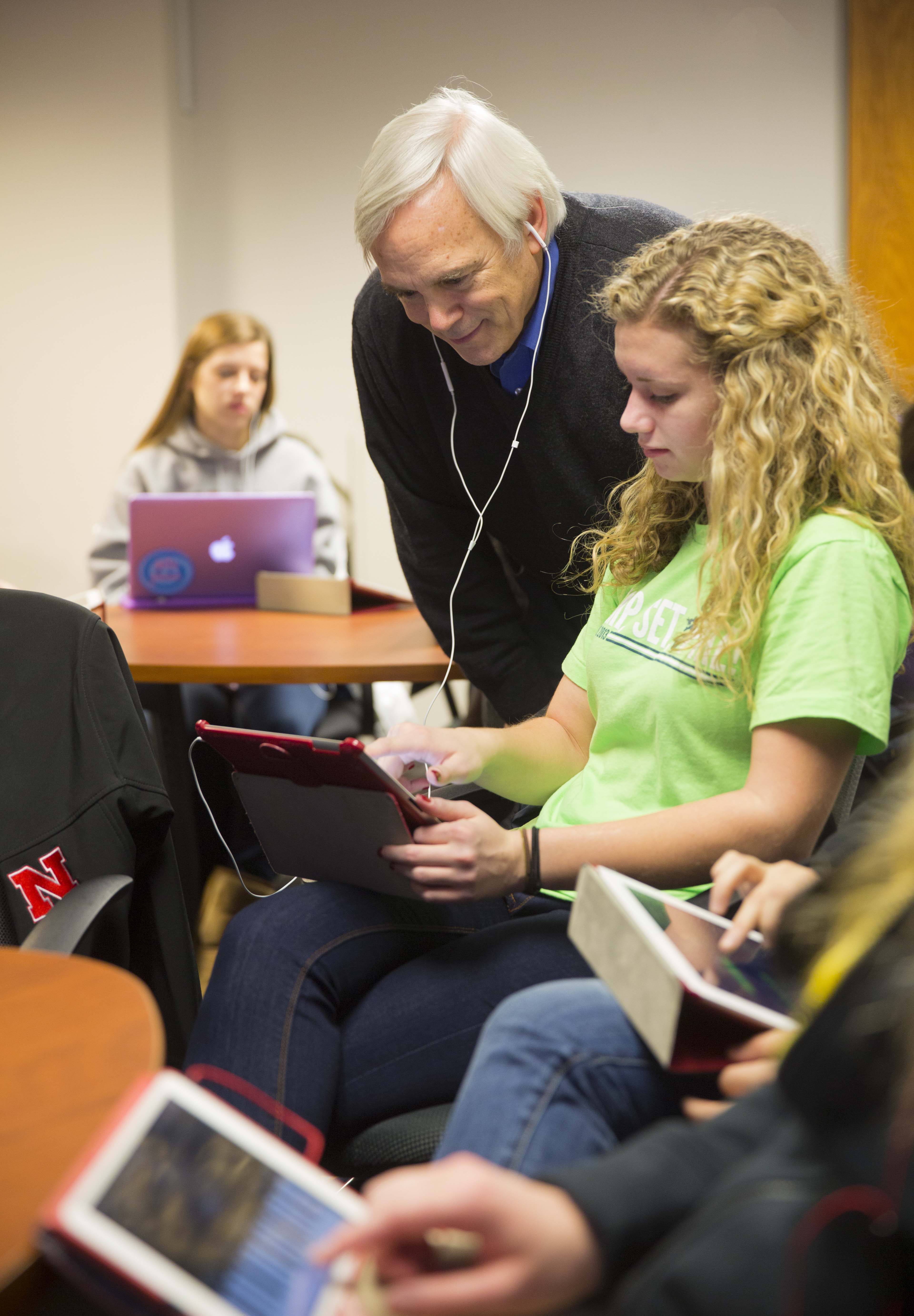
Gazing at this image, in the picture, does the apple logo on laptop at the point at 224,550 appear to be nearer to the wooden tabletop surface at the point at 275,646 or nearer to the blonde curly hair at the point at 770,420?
the wooden tabletop surface at the point at 275,646

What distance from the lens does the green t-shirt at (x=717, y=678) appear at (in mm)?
1058

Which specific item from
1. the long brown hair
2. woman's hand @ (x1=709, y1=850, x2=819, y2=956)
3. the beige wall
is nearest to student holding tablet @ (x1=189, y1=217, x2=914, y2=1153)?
woman's hand @ (x1=709, y1=850, x2=819, y2=956)

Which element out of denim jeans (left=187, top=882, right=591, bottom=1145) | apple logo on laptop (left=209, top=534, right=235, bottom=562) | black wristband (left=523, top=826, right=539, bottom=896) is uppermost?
apple logo on laptop (left=209, top=534, right=235, bottom=562)

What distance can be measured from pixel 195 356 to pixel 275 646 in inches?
63.9

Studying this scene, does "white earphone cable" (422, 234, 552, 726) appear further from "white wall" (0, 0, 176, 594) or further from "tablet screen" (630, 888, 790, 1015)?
"white wall" (0, 0, 176, 594)

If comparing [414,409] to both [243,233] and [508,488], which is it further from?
[243,233]

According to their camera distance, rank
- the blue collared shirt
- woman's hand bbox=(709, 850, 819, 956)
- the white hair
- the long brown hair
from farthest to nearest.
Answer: the long brown hair → the blue collared shirt → the white hair → woman's hand bbox=(709, 850, 819, 956)

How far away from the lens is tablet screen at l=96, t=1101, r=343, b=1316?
22.2 inches

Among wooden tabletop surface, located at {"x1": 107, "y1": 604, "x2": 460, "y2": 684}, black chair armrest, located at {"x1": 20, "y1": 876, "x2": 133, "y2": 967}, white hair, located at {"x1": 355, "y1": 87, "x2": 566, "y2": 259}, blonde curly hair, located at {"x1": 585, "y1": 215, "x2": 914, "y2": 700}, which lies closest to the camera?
black chair armrest, located at {"x1": 20, "y1": 876, "x2": 133, "y2": 967}

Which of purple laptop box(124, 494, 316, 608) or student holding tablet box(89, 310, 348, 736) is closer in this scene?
purple laptop box(124, 494, 316, 608)

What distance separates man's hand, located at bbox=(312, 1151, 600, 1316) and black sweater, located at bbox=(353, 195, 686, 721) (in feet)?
4.15

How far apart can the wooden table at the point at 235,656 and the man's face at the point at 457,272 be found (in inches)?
24.1

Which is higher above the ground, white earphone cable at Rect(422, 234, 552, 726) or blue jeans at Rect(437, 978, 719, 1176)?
white earphone cable at Rect(422, 234, 552, 726)

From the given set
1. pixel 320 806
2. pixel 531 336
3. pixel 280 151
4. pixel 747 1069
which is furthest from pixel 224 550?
pixel 280 151
